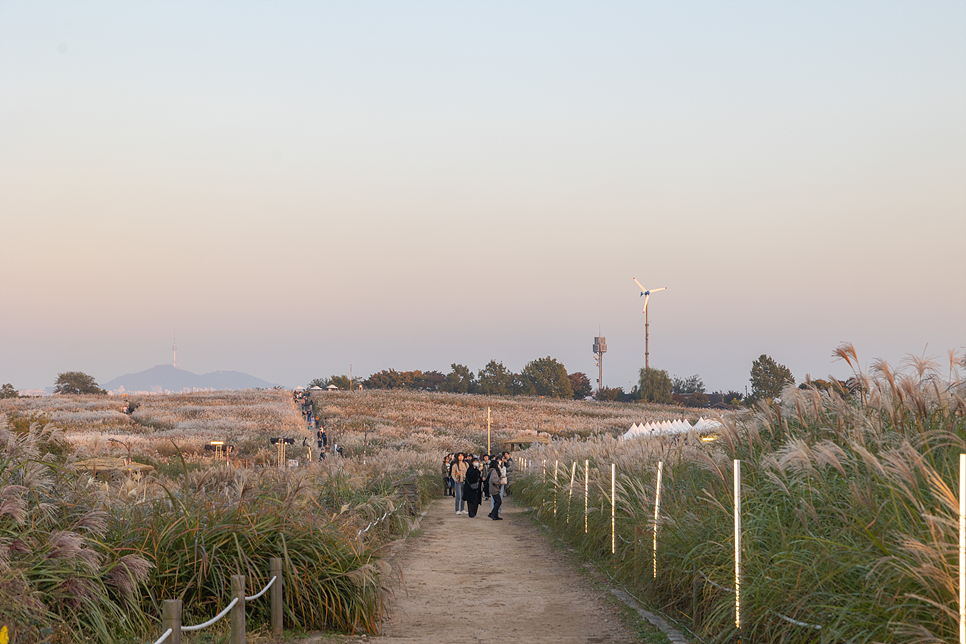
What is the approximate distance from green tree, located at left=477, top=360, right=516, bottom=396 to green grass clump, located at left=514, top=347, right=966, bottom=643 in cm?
12830

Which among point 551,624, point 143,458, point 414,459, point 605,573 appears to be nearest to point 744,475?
point 551,624

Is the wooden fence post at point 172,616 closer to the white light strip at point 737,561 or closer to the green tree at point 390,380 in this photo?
the white light strip at point 737,561

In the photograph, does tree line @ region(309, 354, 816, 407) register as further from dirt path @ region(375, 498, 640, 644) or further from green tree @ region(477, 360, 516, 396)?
dirt path @ region(375, 498, 640, 644)

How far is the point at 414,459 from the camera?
1346 inches

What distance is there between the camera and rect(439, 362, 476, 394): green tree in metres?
147

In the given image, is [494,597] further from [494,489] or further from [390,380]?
[390,380]

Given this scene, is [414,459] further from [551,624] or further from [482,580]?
[551,624]

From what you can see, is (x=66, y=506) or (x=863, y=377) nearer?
(x=66, y=506)

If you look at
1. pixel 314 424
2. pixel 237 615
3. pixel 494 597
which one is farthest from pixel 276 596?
pixel 314 424

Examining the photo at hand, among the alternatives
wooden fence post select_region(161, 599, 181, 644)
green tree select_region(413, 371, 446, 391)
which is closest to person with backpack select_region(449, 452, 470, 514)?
Answer: wooden fence post select_region(161, 599, 181, 644)

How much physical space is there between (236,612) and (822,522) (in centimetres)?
470

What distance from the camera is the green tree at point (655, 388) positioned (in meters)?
121

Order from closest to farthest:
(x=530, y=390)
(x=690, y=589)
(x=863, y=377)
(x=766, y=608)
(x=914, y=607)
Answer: (x=914, y=607) → (x=766, y=608) → (x=863, y=377) → (x=690, y=589) → (x=530, y=390)

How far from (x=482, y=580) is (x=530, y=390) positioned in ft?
411
